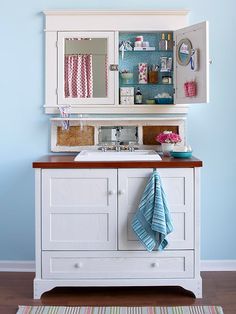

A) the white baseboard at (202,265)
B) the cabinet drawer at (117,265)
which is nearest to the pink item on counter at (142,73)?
the cabinet drawer at (117,265)

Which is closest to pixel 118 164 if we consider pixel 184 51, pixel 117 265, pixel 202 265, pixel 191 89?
pixel 117 265

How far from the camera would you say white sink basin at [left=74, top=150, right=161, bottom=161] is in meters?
2.94

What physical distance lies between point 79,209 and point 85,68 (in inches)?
42.2

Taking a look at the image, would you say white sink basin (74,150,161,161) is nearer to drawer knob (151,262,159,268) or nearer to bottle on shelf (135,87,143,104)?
bottle on shelf (135,87,143,104)

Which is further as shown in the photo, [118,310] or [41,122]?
[41,122]

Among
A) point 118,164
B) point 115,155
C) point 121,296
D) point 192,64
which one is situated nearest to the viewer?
point 118,164

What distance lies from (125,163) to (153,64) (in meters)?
0.93

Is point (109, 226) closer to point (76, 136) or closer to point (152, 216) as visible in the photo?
point (152, 216)

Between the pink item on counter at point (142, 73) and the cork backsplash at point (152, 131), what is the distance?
33cm

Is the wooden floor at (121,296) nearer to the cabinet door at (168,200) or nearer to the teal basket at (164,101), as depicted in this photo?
the cabinet door at (168,200)

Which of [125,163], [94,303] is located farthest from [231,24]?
[94,303]

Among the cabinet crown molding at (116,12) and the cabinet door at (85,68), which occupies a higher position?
the cabinet crown molding at (116,12)

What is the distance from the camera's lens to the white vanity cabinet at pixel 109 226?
2842mm

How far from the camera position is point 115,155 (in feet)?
10.5
